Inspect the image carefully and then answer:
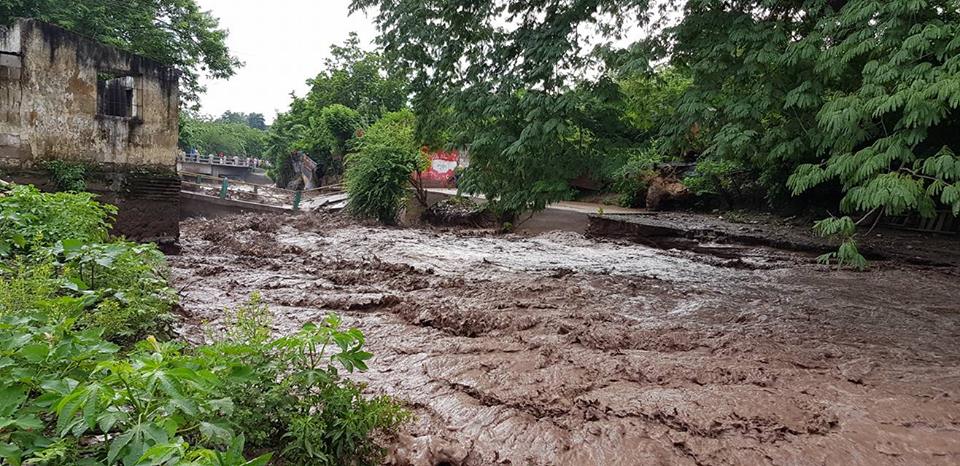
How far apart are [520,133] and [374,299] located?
2.57 meters

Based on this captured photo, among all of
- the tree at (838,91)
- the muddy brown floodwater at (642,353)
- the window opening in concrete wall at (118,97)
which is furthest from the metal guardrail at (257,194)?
the tree at (838,91)

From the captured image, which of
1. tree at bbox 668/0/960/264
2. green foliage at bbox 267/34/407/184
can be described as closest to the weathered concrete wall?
tree at bbox 668/0/960/264

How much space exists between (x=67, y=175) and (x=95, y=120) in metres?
1.07

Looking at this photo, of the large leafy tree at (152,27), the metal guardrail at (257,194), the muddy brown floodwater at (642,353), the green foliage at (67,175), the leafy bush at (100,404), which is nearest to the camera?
the leafy bush at (100,404)

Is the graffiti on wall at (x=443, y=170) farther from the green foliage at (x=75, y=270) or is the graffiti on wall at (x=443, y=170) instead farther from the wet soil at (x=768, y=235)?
the green foliage at (x=75, y=270)

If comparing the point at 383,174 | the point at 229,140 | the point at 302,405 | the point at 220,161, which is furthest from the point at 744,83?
the point at 229,140

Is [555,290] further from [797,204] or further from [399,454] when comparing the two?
[797,204]

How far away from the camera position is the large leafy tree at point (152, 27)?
1645 centimetres

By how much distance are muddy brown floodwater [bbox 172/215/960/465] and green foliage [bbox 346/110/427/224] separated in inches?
341

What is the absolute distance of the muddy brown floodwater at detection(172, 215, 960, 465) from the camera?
2672mm

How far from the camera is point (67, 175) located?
8.74 metres

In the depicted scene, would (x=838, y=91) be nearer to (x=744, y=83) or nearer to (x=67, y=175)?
(x=744, y=83)

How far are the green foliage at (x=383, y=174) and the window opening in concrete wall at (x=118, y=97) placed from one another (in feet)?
25.4

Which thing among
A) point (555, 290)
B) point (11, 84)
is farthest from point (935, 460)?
point (11, 84)
